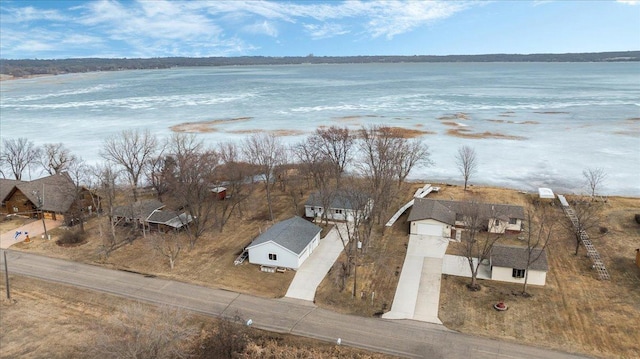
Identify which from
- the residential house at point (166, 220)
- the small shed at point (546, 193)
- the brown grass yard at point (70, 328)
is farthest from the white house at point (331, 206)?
the small shed at point (546, 193)

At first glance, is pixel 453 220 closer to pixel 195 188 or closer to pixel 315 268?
pixel 315 268

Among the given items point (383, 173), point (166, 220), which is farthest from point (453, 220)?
point (166, 220)

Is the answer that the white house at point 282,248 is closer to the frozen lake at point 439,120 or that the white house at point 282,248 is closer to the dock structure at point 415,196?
the dock structure at point 415,196

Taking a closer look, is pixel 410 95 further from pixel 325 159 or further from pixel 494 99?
pixel 325 159

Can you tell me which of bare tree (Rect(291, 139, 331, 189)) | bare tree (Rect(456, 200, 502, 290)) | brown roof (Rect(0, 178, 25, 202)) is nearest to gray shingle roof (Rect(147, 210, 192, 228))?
bare tree (Rect(291, 139, 331, 189))

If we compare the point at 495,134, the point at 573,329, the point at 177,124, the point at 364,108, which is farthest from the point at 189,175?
the point at 364,108
